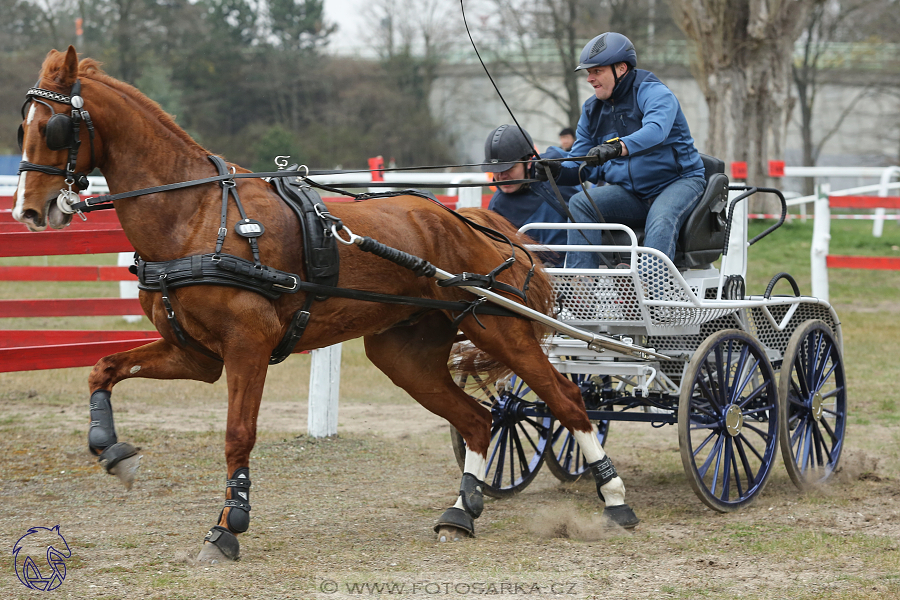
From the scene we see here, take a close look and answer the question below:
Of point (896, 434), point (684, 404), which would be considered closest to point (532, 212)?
point (684, 404)

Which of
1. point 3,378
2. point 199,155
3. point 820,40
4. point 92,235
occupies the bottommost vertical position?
point 3,378

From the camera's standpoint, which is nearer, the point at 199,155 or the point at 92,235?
the point at 199,155

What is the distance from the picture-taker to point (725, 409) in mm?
4902

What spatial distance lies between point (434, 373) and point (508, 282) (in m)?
0.57

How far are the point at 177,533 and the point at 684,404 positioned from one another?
2415mm

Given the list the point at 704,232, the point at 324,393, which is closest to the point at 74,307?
the point at 324,393

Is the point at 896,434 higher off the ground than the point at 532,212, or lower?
lower

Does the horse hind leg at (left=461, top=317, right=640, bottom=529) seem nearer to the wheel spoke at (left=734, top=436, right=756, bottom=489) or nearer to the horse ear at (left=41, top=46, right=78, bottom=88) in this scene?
the wheel spoke at (left=734, top=436, right=756, bottom=489)

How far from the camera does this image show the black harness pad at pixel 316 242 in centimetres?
388

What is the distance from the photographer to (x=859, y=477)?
5.51m

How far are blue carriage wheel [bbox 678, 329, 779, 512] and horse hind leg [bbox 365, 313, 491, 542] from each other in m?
0.98

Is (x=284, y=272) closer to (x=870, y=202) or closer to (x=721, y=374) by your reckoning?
(x=721, y=374)

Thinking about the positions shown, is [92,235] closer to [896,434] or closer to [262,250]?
[262,250]

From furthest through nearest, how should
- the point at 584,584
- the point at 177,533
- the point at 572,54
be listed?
the point at 572,54, the point at 177,533, the point at 584,584
